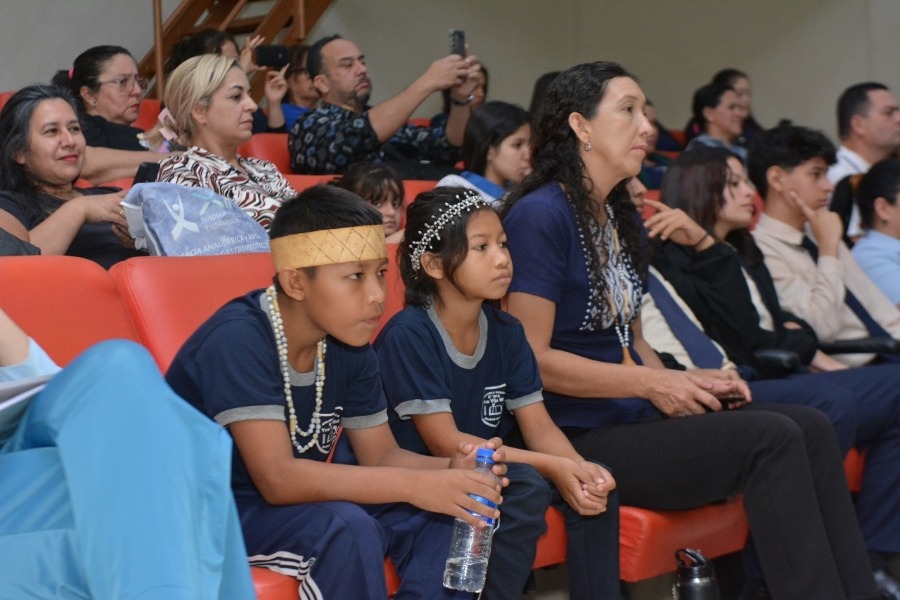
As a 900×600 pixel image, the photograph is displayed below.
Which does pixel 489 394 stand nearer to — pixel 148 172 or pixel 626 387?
pixel 626 387

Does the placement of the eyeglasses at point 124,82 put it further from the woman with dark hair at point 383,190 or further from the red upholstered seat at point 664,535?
the red upholstered seat at point 664,535

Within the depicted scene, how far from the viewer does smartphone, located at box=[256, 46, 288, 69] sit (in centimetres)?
419

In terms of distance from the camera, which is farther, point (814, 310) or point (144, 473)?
point (814, 310)

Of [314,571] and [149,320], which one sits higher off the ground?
[149,320]

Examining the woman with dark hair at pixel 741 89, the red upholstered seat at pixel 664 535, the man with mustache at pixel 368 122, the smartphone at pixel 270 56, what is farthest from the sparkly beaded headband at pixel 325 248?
the woman with dark hair at pixel 741 89

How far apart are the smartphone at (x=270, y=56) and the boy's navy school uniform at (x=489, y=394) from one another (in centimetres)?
225

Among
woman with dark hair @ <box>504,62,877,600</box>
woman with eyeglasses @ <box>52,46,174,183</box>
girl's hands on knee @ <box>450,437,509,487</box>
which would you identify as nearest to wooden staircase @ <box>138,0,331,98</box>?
woman with eyeglasses @ <box>52,46,174,183</box>

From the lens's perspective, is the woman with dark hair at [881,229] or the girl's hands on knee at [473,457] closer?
the girl's hands on knee at [473,457]

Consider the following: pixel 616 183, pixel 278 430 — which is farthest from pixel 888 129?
pixel 278 430

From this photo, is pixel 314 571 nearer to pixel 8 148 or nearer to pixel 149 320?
pixel 149 320

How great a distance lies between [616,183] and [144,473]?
4.82ft

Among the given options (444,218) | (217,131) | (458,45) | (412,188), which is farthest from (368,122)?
(444,218)

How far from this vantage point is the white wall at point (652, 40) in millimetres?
6062

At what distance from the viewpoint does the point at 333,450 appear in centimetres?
213
